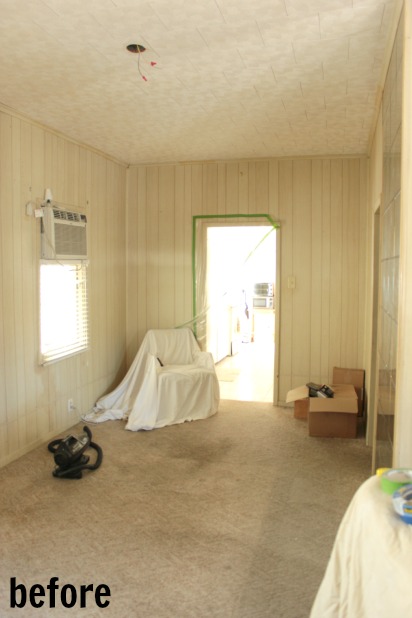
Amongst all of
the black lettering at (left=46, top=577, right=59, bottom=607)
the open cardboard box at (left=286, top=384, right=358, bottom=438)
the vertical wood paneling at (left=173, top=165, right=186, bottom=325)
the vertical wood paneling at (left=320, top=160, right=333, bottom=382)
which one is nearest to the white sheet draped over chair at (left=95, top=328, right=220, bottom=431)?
the vertical wood paneling at (left=173, top=165, right=186, bottom=325)

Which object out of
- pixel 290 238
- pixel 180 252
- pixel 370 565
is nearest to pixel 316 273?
pixel 290 238

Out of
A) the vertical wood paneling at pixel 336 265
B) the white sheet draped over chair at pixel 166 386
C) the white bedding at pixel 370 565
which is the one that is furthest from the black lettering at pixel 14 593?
the vertical wood paneling at pixel 336 265

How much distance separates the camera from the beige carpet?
87.7 inches

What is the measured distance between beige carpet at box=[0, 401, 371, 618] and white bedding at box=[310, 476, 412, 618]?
3.00 ft

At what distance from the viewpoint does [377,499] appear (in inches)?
51.6

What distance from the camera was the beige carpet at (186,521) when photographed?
2227 millimetres

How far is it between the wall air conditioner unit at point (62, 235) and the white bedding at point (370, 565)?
3227mm

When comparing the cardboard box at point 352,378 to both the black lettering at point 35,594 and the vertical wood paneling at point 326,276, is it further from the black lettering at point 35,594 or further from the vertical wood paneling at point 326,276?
the black lettering at point 35,594

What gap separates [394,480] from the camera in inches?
53.3

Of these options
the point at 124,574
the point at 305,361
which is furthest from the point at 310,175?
the point at 124,574

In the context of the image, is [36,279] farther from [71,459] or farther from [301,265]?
[301,265]

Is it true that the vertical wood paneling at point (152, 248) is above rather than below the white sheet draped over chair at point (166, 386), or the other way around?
above

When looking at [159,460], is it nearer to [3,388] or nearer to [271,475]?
[271,475]

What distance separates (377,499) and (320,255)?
3.99 meters
